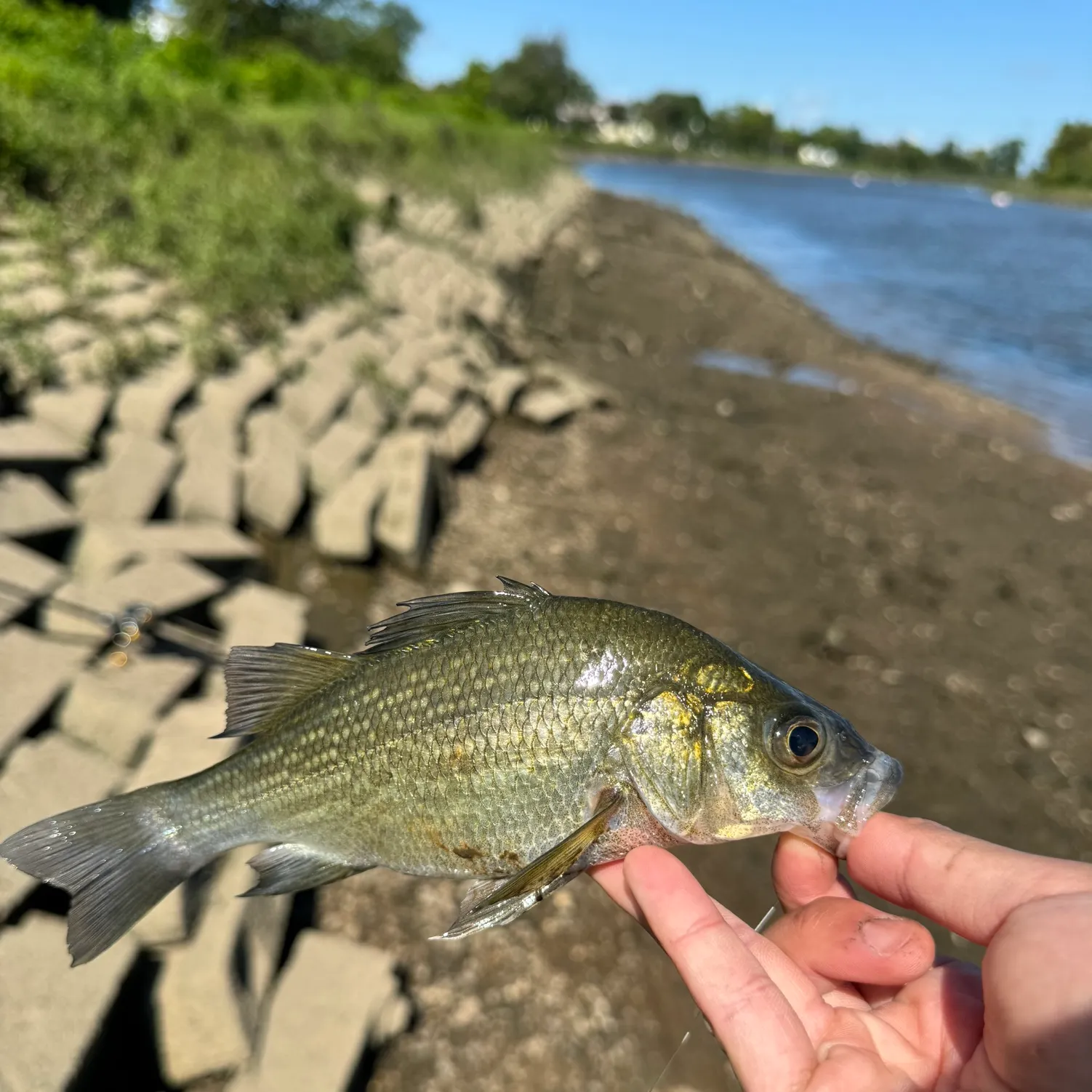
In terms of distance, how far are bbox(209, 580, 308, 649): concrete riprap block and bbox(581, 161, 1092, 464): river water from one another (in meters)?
12.9

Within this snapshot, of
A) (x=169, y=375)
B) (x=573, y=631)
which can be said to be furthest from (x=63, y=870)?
(x=169, y=375)

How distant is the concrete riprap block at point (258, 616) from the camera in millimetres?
4582

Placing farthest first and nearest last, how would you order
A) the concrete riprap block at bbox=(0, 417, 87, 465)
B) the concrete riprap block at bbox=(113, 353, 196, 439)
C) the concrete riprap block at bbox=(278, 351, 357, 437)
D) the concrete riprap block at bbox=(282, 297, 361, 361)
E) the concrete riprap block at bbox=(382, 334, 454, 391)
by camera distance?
the concrete riprap block at bbox=(382, 334, 454, 391)
the concrete riprap block at bbox=(282, 297, 361, 361)
the concrete riprap block at bbox=(278, 351, 357, 437)
the concrete riprap block at bbox=(113, 353, 196, 439)
the concrete riprap block at bbox=(0, 417, 87, 465)

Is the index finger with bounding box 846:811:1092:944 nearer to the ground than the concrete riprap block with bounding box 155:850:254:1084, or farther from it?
farther from it

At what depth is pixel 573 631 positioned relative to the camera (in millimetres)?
2146

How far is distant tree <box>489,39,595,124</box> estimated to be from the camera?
324ft

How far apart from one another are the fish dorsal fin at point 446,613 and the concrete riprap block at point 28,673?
7.29 feet

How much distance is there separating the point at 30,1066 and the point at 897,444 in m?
11.8

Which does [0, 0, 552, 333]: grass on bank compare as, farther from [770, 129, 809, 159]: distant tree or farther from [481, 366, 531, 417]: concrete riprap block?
[770, 129, 809, 159]: distant tree

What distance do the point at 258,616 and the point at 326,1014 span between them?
2.27 meters

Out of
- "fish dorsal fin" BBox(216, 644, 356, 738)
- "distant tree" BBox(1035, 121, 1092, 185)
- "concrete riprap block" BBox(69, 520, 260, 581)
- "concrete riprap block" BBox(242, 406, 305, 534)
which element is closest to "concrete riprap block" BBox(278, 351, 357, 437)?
"concrete riprap block" BBox(242, 406, 305, 534)

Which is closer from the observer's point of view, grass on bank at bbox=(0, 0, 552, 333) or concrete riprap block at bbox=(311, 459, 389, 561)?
concrete riprap block at bbox=(311, 459, 389, 561)

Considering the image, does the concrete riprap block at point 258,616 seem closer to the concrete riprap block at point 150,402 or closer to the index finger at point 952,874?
the concrete riprap block at point 150,402

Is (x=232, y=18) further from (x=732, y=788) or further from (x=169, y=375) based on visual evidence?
(x=732, y=788)
